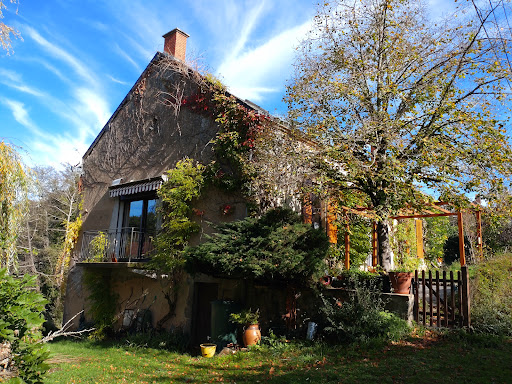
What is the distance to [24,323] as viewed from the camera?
492 centimetres

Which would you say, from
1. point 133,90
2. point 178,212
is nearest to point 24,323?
point 178,212

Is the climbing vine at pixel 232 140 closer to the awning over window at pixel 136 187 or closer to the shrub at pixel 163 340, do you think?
the awning over window at pixel 136 187

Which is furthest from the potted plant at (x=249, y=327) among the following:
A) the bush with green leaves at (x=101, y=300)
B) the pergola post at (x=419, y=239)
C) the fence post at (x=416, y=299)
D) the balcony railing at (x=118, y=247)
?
the pergola post at (x=419, y=239)

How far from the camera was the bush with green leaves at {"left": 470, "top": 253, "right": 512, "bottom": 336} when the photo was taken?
24.4 ft

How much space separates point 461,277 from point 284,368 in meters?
3.94

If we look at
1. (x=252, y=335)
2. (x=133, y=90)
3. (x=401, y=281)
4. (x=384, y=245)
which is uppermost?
(x=133, y=90)

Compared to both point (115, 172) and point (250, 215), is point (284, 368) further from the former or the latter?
point (115, 172)

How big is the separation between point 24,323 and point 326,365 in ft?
14.7

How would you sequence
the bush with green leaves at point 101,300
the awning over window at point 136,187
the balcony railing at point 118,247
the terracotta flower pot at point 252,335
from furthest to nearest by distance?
the bush with green leaves at point 101,300 < the balcony railing at point 118,247 < the awning over window at point 136,187 < the terracotta flower pot at point 252,335

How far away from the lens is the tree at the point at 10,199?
7.00 meters

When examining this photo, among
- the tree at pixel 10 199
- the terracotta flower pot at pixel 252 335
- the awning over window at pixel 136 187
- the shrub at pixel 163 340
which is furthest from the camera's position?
the awning over window at pixel 136 187

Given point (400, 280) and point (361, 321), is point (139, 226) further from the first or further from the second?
point (400, 280)

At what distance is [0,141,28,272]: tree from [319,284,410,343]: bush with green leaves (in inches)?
230

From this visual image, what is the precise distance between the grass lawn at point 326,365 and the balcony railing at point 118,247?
11.9ft
